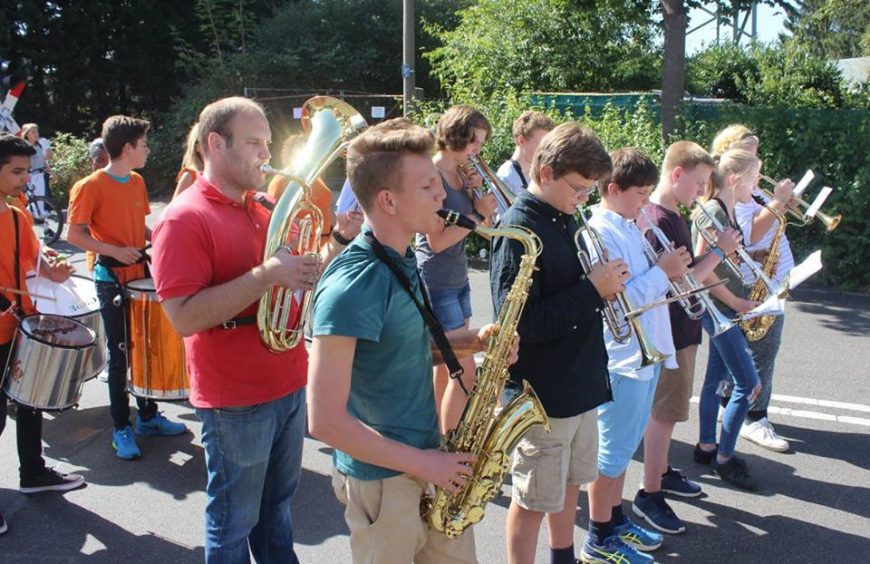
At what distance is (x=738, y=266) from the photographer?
4363mm

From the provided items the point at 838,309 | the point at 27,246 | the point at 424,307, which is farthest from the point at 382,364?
the point at 838,309

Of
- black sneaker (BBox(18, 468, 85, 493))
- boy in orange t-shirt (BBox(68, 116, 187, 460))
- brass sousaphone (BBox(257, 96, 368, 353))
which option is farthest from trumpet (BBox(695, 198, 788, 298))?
black sneaker (BBox(18, 468, 85, 493))

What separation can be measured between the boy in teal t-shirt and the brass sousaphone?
495 millimetres

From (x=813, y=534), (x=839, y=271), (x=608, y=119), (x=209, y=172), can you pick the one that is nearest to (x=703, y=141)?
(x=608, y=119)

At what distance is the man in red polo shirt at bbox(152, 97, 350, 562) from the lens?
2518 mm

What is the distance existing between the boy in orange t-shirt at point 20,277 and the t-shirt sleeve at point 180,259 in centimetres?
170

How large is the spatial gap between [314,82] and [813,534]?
18.1m

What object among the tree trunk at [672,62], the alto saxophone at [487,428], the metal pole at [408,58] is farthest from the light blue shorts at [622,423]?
the metal pole at [408,58]

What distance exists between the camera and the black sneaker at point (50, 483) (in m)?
4.11

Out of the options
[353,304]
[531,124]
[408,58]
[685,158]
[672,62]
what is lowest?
[353,304]

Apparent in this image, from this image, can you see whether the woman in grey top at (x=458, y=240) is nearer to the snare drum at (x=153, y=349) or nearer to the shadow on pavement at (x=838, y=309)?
the snare drum at (x=153, y=349)

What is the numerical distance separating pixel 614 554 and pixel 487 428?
1.40 metres

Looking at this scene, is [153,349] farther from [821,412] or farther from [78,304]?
[821,412]

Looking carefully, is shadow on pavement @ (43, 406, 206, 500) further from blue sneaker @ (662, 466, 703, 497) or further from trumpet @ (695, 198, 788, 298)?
trumpet @ (695, 198, 788, 298)
